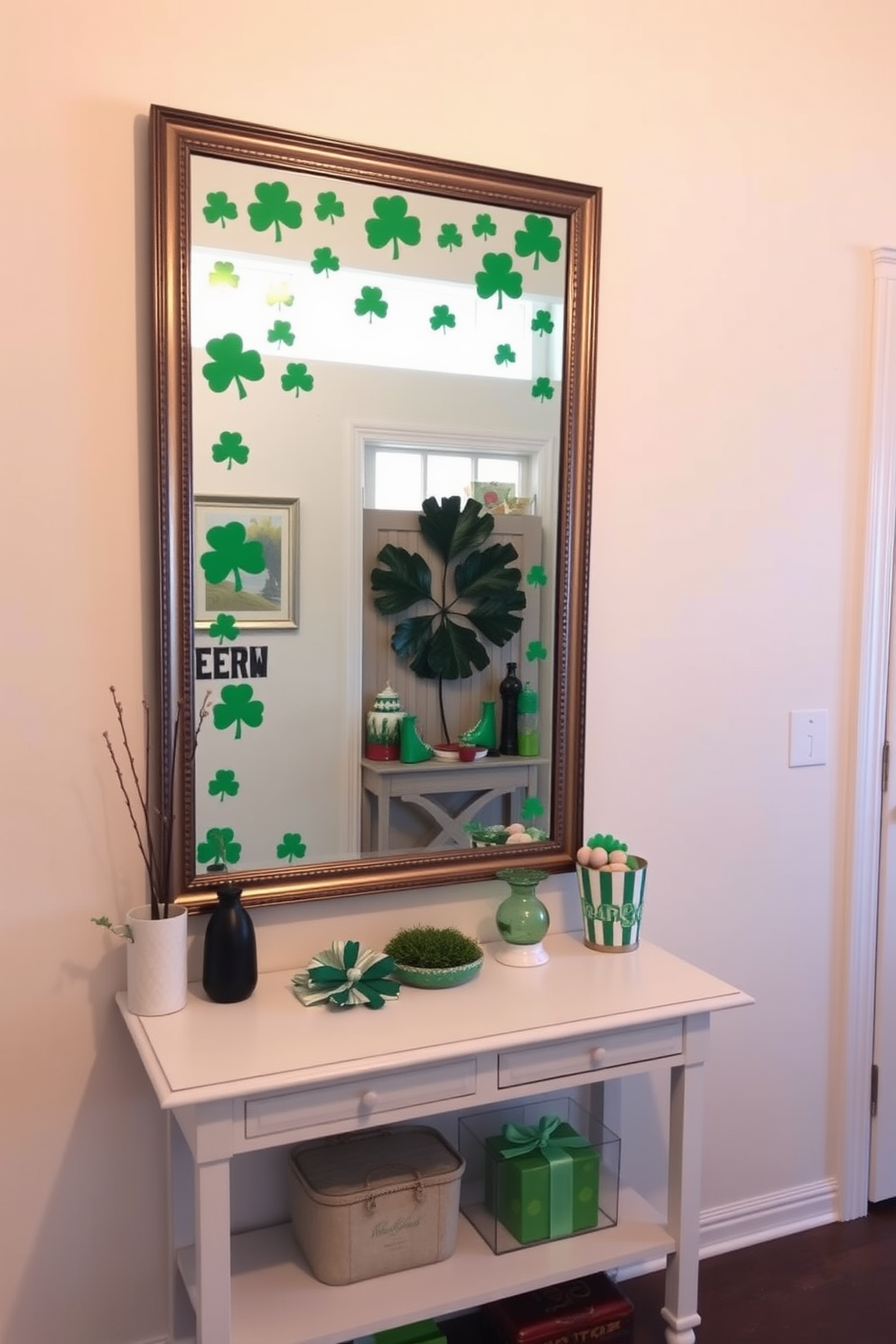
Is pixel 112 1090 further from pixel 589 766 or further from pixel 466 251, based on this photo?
pixel 466 251

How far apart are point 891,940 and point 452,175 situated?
1.92m

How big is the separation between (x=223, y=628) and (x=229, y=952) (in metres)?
0.52

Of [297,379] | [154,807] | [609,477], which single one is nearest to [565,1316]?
[154,807]

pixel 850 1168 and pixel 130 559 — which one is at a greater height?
pixel 130 559

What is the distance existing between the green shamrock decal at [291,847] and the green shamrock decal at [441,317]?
92 cm

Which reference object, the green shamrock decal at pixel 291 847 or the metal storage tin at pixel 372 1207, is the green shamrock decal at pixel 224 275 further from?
the metal storage tin at pixel 372 1207

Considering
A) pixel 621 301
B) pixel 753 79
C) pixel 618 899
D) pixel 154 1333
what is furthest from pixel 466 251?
pixel 154 1333

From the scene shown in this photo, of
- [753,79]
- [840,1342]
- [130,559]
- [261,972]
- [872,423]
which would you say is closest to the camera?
[130,559]

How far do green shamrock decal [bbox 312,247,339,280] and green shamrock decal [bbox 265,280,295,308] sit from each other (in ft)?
0.20

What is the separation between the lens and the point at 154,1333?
1.83 meters

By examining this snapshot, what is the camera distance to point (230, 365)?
1.73 meters

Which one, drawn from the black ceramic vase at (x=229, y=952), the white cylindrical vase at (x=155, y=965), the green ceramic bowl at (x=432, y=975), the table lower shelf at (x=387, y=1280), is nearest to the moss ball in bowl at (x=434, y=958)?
the green ceramic bowl at (x=432, y=975)

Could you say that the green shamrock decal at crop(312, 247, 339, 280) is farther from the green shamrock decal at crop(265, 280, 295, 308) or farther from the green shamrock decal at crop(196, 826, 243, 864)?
the green shamrock decal at crop(196, 826, 243, 864)

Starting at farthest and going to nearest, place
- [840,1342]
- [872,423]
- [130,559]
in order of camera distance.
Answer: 1. [872,423]
2. [840,1342]
3. [130,559]
